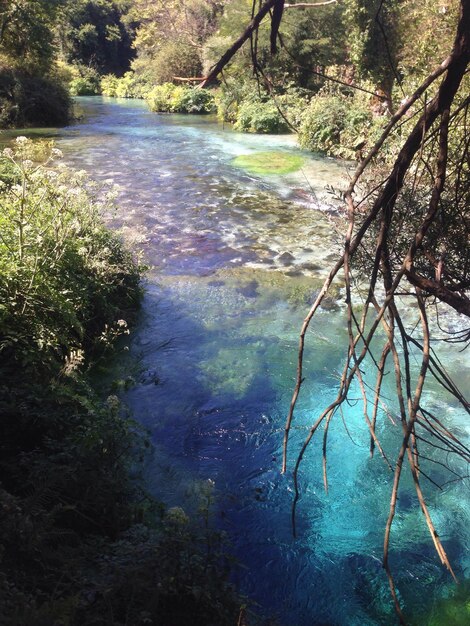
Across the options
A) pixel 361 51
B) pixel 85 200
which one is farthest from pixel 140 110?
pixel 85 200

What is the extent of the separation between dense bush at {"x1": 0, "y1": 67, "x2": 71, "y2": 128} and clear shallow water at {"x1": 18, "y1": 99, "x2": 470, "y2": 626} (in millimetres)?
11783

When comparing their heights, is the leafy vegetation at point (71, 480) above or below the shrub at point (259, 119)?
below

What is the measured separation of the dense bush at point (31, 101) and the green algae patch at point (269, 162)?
9542mm

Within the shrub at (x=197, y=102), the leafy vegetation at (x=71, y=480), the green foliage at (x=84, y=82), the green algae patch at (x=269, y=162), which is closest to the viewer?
the leafy vegetation at (x=71, y=480)

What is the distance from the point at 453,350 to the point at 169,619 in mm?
4793

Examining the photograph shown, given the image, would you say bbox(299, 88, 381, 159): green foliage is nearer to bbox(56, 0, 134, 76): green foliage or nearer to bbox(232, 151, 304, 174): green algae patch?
bbox(232, 151, 304, 174): green algae patch

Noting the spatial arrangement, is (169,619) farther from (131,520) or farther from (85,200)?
(85,200)

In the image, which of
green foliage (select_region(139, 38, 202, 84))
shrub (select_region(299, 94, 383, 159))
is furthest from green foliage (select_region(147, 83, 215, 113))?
shrub (select_region(299, 94, 383, 159))

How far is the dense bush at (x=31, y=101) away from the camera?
1970 centimetres

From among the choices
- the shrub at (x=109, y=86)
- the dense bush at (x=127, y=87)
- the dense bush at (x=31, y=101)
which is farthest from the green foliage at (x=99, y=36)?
the dense bush at (x=31, y=101)

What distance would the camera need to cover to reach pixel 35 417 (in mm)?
3463

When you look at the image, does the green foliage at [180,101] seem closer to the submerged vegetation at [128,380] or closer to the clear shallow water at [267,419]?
the submerged vegetation at [128,380]

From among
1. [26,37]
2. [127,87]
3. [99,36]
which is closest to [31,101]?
[26,37]

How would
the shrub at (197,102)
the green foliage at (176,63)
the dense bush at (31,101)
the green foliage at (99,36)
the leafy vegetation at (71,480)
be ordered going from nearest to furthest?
the leafy vegetation at (71,480)
the dense bush at (31,101)
the shrub at (197,102)
the green foliage at (176,63)
the green foliage at (99,36)
